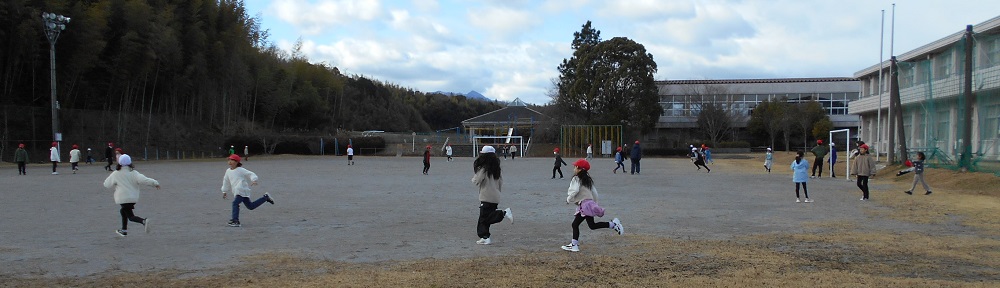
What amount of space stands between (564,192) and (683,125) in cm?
5593

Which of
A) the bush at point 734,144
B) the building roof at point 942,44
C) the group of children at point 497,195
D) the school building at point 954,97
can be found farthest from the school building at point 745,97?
the group of children at point 497,195

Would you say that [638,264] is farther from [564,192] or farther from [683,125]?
[683,125]

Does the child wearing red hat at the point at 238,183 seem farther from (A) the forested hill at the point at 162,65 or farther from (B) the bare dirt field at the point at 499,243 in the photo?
(A) the forested hill at the point at 162,65

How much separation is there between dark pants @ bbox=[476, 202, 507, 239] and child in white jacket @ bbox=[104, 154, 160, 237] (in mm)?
4304

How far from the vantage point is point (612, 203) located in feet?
44.1

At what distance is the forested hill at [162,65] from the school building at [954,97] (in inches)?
1361

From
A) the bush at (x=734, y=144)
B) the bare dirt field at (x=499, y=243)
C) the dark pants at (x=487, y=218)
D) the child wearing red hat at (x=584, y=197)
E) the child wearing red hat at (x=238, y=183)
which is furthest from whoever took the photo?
the bush at (x=734, y=144)

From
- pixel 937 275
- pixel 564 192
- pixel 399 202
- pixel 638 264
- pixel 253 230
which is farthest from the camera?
pixel 564 192

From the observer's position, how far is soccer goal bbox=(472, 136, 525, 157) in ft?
179

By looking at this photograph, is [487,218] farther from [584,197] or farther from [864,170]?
[864,170]

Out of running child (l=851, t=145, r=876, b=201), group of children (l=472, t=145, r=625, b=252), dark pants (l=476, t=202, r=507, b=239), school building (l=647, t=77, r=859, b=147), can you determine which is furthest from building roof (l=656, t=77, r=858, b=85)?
dark pants (l=476, t=202, r=507, b=239)

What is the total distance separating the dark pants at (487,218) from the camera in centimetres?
801

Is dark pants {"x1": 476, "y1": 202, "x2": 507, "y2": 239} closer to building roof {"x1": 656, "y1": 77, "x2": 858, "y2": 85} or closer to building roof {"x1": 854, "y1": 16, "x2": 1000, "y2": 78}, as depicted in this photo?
building roof {"x1": 854, "y1": 16, "x2": 1000, "y2": 78}

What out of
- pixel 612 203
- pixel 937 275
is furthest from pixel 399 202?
pixel 937 275
